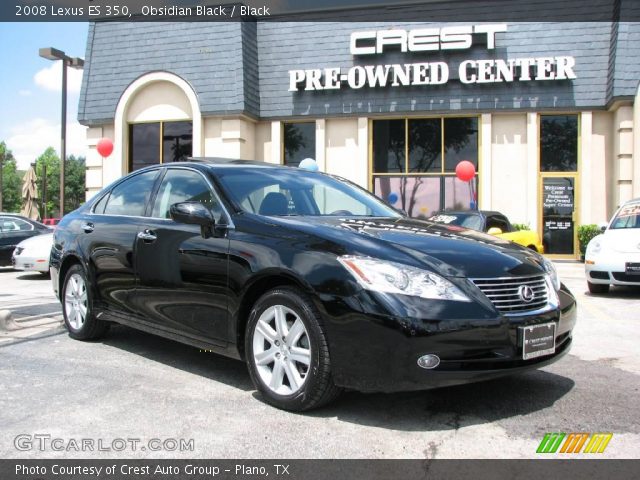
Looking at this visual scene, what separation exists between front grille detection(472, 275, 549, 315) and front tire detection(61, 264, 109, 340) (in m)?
3.54

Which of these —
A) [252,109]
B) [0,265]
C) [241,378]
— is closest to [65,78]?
[252,109]

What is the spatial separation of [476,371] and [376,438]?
0.64 m

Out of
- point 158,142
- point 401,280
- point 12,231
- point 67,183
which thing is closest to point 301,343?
point 401,280

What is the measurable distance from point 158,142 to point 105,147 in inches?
70.4

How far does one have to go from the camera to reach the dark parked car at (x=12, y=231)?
1345cm

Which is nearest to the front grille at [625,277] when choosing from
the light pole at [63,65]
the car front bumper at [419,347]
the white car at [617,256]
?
the white car at [617,256]

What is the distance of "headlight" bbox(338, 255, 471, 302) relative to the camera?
3299 mm

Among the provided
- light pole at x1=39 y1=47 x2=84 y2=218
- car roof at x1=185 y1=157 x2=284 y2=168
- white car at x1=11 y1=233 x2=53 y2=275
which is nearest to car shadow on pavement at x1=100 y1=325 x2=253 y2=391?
car roof at x1=185 y1=157 x2=284 y2=168

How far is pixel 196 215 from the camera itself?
13.5 feet

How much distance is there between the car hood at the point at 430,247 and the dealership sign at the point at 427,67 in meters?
13.7

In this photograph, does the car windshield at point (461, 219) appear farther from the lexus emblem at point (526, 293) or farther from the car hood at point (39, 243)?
the car hood at point (39, 243)

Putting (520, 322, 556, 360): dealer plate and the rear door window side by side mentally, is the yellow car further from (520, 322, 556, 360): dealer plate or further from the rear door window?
(520, 322, 556, 360): dealer plate

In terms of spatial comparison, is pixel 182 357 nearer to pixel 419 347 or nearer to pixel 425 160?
pixel 419 347
